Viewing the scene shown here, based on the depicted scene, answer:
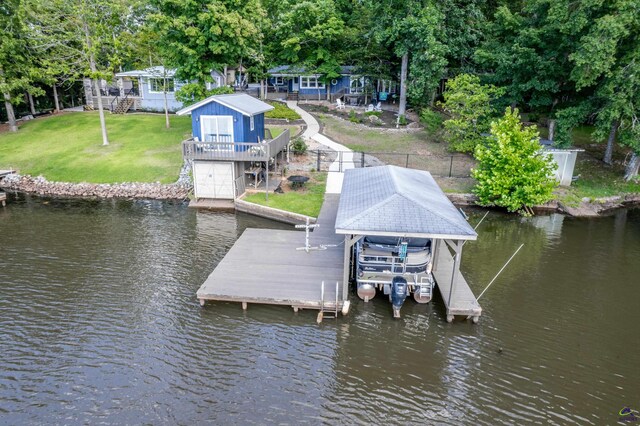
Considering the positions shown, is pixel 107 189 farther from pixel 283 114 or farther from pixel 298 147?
pixel 283 114

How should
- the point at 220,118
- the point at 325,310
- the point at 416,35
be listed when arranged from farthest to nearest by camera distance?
the point at 416,35 < the point at 220,118 < the point at 325,310

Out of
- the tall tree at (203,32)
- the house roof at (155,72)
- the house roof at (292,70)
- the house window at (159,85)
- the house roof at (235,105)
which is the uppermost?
the tall tree at (203,32)

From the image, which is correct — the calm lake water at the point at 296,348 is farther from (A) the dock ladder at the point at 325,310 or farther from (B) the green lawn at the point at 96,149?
(B) the green lawn at the point at 96,149

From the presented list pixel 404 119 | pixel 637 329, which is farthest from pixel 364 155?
pixel 637 329

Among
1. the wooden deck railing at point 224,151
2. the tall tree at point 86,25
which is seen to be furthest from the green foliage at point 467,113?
the tall tree at point 86,25

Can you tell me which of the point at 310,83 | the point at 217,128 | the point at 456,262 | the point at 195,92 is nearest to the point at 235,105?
the point at 217,128

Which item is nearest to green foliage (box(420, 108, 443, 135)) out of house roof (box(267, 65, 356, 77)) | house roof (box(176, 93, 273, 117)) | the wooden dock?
house roof (box(267, 65, 356, 77))

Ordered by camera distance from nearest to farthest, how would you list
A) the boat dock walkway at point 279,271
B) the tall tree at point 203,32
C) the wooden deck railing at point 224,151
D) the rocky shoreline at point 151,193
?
the boat dock walkway at point 279,271 < the wooden deck railing at point 224,151 < the rocky shoreline at point 151,193 < the tall tree at point 203,32

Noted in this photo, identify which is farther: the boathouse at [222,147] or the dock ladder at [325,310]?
the boathouse at [222,147]
